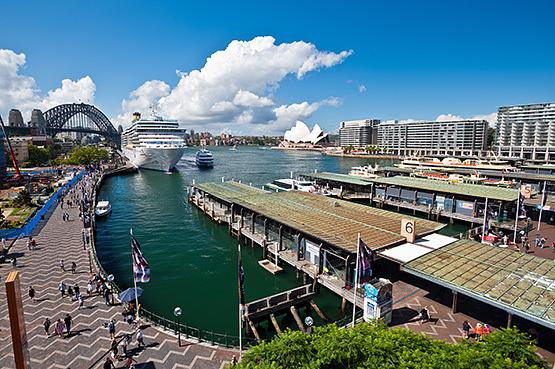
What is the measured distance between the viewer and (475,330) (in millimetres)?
18500

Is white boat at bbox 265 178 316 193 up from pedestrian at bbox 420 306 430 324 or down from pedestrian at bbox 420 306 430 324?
up

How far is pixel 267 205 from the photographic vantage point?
4031 cm

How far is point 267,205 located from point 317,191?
28.8 m

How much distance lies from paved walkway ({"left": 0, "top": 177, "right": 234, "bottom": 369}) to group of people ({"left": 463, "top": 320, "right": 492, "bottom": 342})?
13.7 meters

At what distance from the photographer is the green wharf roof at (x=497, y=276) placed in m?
17.3

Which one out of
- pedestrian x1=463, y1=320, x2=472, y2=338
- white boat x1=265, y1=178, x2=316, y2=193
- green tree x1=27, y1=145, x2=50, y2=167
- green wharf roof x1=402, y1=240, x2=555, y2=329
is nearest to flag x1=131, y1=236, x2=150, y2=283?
green wharf roof x1=402, y1=240, x2=555, y2=329

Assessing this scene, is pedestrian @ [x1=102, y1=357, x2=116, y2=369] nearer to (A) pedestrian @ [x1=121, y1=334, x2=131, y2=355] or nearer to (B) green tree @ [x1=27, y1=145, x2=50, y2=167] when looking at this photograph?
(A) pedestrian @ [x1=121, y1=334, x2=131, y2=355]

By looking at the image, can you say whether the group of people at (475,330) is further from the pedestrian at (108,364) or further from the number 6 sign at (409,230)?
the pedestrian at (108,364)

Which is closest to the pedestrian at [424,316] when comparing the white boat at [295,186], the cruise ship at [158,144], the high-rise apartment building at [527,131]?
the white boat at [295,186]

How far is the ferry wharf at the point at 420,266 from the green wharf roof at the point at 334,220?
95mm

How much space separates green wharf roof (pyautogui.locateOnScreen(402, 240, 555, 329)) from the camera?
A: 17.3 metres

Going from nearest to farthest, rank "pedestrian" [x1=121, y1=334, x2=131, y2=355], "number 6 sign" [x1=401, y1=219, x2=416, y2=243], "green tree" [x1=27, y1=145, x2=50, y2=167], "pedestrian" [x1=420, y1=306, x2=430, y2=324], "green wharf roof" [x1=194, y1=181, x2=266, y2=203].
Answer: "pedestrian" [x1=121, y1=334, x2=131, y2=355] < "pedestrian" [x1=420, y1=306, x2=430, y2=324] < "number 6 sign" [x1=401, y1=219, x2=416, y2=243] < "green wharf roof" [x1=194, y1=181, x2=266, y2=203] < "green tree" [x1=27, y1=145, x2=50, y2=167]

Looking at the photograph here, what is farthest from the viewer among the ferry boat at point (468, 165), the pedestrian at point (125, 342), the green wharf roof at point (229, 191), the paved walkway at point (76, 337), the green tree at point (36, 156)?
the green tree at point (36, 156)

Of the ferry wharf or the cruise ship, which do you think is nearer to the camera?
the ferry wharf
